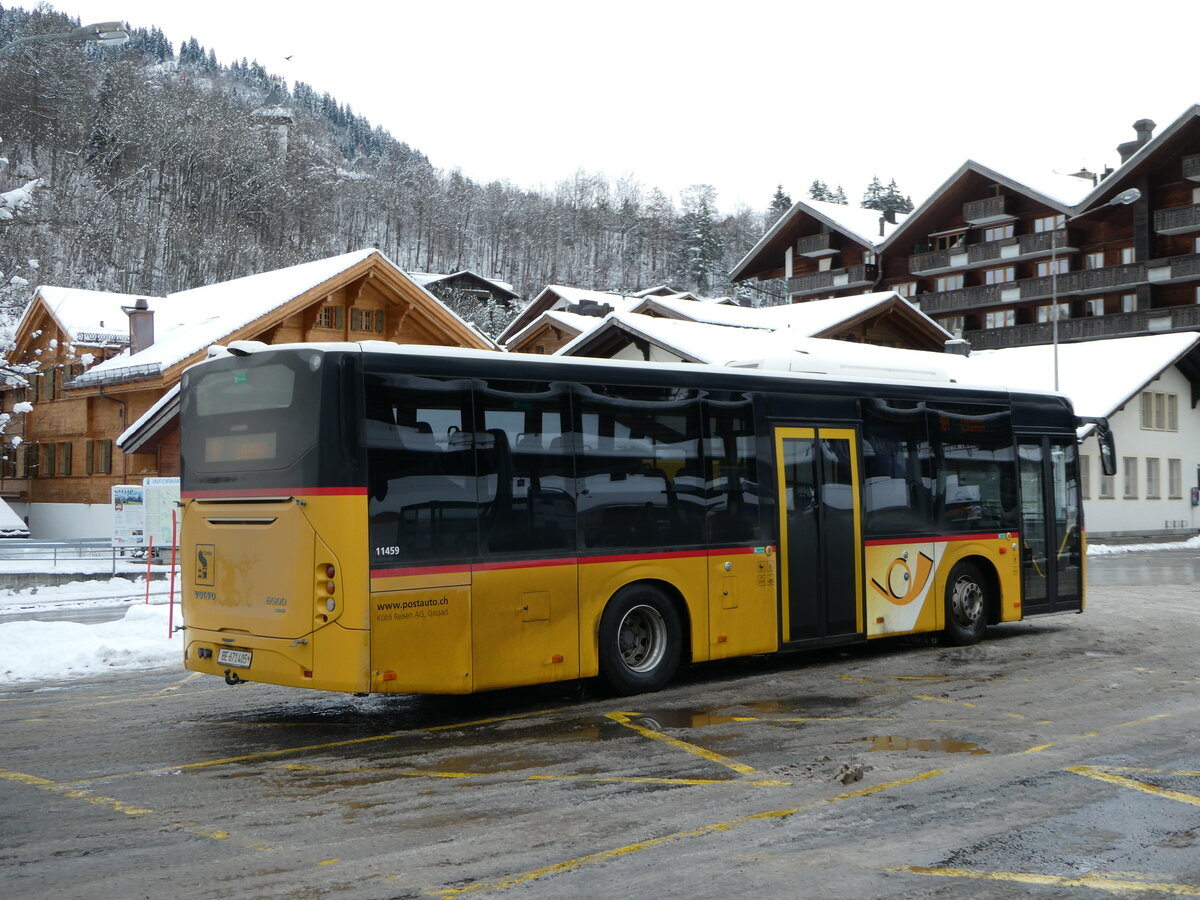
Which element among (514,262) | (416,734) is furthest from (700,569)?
(514,262)

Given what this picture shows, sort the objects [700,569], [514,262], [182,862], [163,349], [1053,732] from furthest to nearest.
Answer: [514,262] → [163,349] → [700,569] → [1053,732] → [182,862]

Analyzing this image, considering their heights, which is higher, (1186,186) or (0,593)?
(1186,186)

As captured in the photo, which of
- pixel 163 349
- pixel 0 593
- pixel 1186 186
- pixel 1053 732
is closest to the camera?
pixel 1053 732

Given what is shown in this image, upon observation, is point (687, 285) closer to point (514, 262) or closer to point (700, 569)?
point (514, 262)

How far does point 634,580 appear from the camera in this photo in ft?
34.8

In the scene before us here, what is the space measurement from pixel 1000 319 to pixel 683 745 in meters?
67.4

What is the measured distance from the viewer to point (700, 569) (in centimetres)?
1116

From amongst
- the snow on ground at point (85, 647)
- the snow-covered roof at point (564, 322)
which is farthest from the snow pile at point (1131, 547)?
the snow on ground at point (85, 647)

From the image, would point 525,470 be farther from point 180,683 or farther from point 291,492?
point 180,683

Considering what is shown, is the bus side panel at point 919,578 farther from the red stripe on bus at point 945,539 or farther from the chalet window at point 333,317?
the chalet window at point 333,317

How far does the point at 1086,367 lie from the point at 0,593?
130 feet

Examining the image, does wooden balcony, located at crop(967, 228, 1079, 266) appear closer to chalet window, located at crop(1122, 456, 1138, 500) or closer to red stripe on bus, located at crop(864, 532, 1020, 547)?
chalet window, located at crop(1122, 456, 1138, 500)

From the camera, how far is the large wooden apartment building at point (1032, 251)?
62.9 metres

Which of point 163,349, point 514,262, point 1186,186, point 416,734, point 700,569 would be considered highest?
point 514,262
